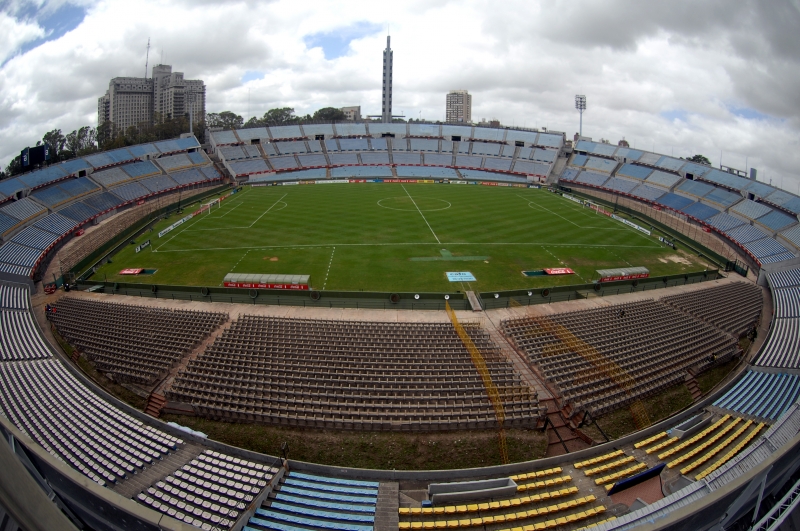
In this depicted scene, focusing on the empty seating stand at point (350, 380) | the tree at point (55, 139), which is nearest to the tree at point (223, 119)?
the tree at point (55, 139)

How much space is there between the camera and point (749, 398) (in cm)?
2314

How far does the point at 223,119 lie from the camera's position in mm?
165125

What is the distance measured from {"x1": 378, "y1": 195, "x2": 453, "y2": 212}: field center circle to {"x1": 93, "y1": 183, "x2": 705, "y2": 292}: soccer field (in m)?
0.17

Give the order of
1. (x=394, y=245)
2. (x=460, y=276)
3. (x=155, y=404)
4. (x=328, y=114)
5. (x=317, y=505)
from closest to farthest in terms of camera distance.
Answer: (x=317, y=505), (x=155, y=404), (x=460, y=276), (x=394, y=245), (x=328, y=114)

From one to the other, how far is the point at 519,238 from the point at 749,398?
34.6 meters

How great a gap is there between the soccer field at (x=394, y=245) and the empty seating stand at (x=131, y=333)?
834 centimetres

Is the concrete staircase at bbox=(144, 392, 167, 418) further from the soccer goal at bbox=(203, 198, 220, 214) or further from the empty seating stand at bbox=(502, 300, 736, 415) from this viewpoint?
the soccer goal at bbox=(203, 198, 220, 214)

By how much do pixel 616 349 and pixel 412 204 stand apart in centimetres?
4929

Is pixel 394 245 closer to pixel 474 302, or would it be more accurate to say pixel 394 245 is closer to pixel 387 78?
pixel 474 302

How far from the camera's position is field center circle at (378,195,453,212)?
232ft

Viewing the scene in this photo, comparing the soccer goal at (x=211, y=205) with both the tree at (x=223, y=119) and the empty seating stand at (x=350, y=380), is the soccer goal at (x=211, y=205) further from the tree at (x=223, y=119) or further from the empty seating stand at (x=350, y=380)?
the tree at (x=223, y=119)

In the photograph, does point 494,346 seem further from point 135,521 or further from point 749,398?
point 135,521

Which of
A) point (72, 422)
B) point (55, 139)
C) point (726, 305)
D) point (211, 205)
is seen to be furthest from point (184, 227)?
point (55, 139)

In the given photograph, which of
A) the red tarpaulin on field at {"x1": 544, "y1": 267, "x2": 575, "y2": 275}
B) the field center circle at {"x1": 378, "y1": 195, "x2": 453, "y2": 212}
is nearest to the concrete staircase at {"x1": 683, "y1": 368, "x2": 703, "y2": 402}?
the red tarpaulin on field at {"x1": 544, "y1": 267, "x2": 575, "y2": 275}
